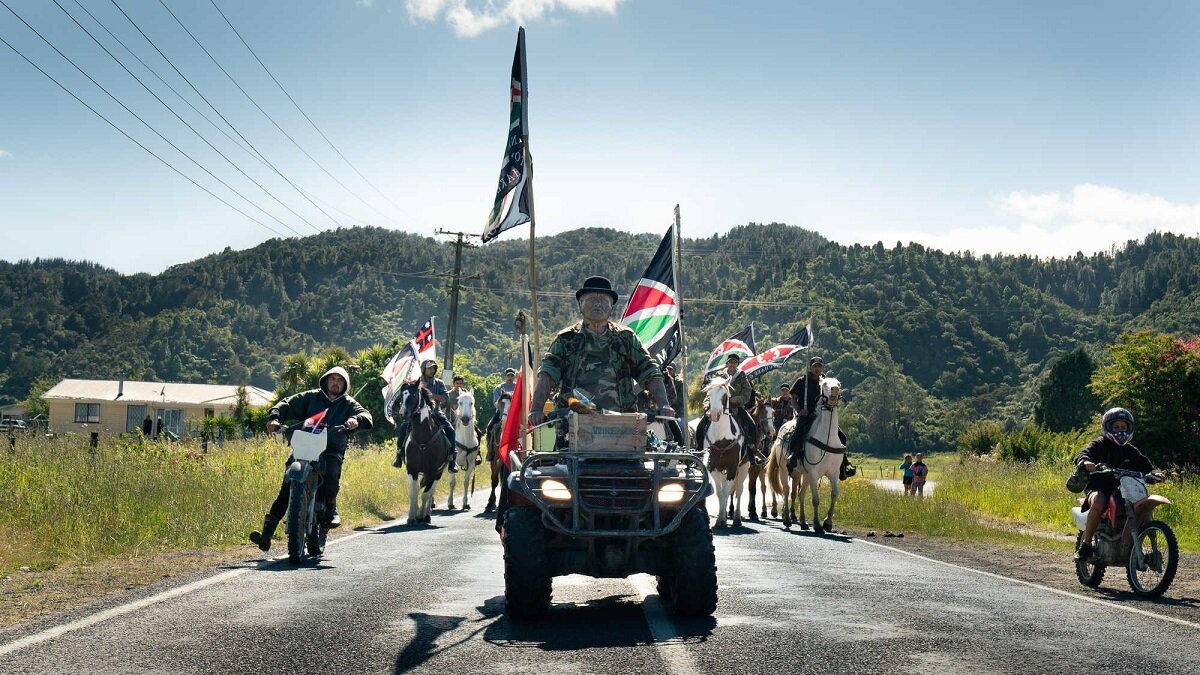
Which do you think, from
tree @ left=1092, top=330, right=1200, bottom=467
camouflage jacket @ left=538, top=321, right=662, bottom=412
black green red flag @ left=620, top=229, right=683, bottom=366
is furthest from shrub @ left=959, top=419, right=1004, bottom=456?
camouflage jacket @ left=538, top=321, right=662, bottom=412

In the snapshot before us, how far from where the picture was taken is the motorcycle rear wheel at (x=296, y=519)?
510 inches

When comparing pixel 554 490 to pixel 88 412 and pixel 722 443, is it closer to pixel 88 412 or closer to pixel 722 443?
pixel 722 443

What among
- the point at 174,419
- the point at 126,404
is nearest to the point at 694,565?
the point at 126,404

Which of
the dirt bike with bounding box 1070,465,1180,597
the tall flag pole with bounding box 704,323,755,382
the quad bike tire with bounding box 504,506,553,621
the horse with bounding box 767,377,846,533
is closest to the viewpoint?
the quad bike tire with bounding box 504,506,553,621

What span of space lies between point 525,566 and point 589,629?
2.08ft

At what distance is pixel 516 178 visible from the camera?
12242 millimetres

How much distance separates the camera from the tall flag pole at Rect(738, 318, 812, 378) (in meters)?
28.9

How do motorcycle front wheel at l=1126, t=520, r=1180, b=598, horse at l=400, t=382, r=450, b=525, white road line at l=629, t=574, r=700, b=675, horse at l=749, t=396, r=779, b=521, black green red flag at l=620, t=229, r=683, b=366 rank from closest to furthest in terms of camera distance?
1. white road line at l=629, t=574, r=700, b=675
2. motorcycle front wheel at l=1126, t=520, r=1180, b=598
3. black green red flag at l=620, t=229, r=683, b=366
4. horse at l=400, t=382, r=450, b=525
5. horse at l=749, t=396, r=779, b=521

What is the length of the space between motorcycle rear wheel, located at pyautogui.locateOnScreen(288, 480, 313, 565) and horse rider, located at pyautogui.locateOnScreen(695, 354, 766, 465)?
9513 millimetres

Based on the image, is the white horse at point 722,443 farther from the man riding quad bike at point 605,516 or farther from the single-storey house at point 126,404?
the single-storey house at point 126,404

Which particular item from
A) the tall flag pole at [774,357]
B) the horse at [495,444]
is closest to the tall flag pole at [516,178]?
the horse at [495,444]

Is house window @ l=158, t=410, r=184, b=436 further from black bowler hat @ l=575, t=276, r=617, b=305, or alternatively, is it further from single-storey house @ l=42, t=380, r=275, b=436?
black bowler hat @ l=575, t=276, r=617, b=305

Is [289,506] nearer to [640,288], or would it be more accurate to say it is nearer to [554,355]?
[554,355]

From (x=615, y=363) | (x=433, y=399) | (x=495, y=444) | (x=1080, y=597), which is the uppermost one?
(x=615, y=363)
